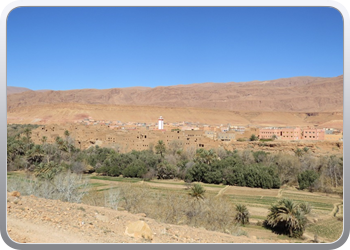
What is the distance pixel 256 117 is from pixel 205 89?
3455 cm

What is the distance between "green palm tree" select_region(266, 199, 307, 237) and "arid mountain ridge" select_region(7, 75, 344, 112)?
2604 inches

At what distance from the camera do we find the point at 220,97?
9819cm

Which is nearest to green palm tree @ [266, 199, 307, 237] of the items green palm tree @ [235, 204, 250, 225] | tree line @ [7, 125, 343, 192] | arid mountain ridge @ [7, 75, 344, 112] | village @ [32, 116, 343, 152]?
green palm tree @ [235, 204, 250, 225]

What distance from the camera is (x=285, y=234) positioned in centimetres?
1033

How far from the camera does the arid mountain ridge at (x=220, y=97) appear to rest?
81.8 m

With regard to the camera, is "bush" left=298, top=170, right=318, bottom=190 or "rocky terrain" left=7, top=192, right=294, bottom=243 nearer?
"rocky terrain" left=7, top=192, right=294, bottom=243

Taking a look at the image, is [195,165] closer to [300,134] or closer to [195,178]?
[195,178]

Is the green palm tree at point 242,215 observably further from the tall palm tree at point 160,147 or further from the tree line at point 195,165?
the tall palm tree at point 160,147

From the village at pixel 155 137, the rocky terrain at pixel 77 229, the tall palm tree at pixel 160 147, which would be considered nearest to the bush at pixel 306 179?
the village at pixel 155 137

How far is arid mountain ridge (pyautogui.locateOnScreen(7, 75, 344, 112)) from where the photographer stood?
81.8m

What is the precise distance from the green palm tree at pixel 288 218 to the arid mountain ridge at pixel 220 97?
217 ft

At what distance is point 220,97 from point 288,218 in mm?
89163

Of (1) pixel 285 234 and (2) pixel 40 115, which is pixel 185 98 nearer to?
(2) pixel 40 115

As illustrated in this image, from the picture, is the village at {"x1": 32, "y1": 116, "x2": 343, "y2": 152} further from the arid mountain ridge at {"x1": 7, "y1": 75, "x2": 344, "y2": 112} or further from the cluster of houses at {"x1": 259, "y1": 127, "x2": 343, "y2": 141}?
the arid mountain ridge at {"x1": 7, "y1": 75, "x2": 344, "y2": 112}
